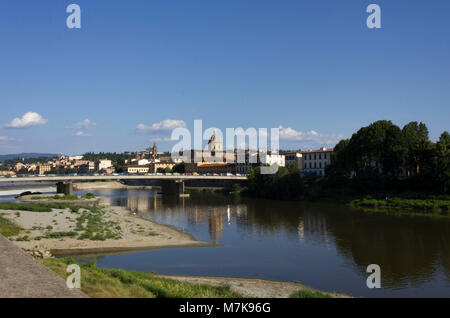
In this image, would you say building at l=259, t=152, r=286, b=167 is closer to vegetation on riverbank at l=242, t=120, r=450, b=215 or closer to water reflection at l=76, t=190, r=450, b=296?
vegetation on riverbank at l=242, t=120, r=450, b=215

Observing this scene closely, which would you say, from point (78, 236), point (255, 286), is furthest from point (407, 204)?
point (78, 236)

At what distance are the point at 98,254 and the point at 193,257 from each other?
19.8 feet

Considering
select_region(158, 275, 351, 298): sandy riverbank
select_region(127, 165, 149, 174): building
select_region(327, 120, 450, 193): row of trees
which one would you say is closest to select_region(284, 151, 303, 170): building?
select_region(327, 120, 450, 193): row of trees

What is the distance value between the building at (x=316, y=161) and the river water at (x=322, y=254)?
46637 mm

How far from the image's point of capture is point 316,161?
91.1 m

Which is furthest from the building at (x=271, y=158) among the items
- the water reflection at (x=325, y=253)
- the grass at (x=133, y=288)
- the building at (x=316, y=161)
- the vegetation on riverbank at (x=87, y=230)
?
the grass at (x=133, y=288)

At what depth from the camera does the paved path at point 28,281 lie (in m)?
9.68

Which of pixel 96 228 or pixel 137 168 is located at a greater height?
pixel 137 168

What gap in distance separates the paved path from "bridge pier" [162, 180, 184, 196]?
68.9 meters

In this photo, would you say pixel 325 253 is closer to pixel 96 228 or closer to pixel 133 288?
pixel 133 288

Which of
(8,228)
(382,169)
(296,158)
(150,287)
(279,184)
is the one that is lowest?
(8,228)

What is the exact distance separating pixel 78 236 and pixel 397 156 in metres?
43.5

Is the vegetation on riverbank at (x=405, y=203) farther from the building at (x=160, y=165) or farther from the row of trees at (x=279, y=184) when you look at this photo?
the building at (x=160, y=165)

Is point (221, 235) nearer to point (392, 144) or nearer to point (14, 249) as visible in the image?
point (14, 249)
